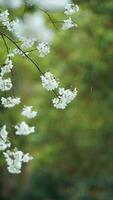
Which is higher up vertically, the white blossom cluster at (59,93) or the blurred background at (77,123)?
the blurred background at (77,123)

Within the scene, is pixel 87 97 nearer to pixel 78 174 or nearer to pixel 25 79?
pixel 78 174

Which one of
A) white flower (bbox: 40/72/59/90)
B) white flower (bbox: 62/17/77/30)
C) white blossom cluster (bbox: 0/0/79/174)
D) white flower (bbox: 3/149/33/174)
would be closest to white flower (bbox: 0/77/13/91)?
white blossom cluster (bbox: 0/0/79/174)

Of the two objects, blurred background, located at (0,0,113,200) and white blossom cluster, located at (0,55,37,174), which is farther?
blurred background, located at (0,0,113,200)

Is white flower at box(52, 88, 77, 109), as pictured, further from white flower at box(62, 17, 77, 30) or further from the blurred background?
the blurred background

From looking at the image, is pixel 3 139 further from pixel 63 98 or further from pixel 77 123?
pixel 77 123

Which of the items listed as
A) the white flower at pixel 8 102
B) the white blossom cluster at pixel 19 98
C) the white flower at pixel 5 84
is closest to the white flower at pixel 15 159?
the white blossom cluster at pixel 19 98

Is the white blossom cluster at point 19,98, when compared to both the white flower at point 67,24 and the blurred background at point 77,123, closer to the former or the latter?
the white flower at point 67,24

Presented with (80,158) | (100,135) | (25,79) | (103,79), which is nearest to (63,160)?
(80,158)

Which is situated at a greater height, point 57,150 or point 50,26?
point 50,26
